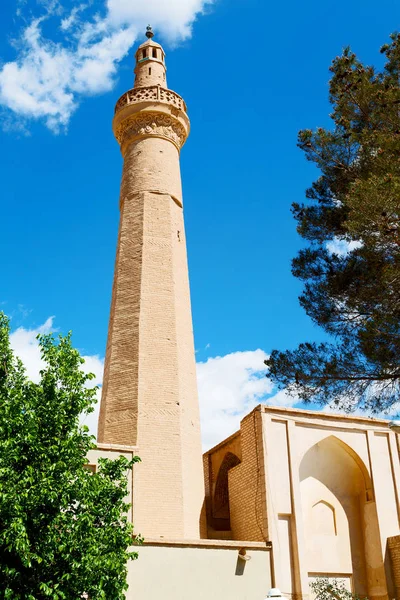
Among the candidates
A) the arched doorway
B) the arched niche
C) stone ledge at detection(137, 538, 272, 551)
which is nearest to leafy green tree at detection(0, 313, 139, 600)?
stone ledge at detection(137, 538, 272, 551)

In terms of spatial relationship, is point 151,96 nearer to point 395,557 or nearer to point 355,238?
point 355,238

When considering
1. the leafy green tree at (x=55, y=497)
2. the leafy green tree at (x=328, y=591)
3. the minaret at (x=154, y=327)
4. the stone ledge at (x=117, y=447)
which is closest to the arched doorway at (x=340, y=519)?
the leafy green tree at (x=328, y=591)

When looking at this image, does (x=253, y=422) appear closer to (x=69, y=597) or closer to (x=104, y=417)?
(x=104, y=417)

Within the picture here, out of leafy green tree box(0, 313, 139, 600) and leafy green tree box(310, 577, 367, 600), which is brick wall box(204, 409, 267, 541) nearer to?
leafy green tree box(310, 577, 367, 600)

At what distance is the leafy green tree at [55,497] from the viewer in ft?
27.9

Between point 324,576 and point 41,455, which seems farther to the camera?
point 324,576

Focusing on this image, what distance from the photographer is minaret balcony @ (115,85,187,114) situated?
57.3 feet

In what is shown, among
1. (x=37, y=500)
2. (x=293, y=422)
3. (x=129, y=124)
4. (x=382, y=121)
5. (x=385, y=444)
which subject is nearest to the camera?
(x=37, y=500)

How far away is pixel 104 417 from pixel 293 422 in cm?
372

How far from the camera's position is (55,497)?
28.3 feet

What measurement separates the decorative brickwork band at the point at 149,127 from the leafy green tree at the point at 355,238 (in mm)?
5196

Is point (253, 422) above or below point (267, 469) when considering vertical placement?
above

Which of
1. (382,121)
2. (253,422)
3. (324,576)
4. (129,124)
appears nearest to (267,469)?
(253,422)

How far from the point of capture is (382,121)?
1209 cm
